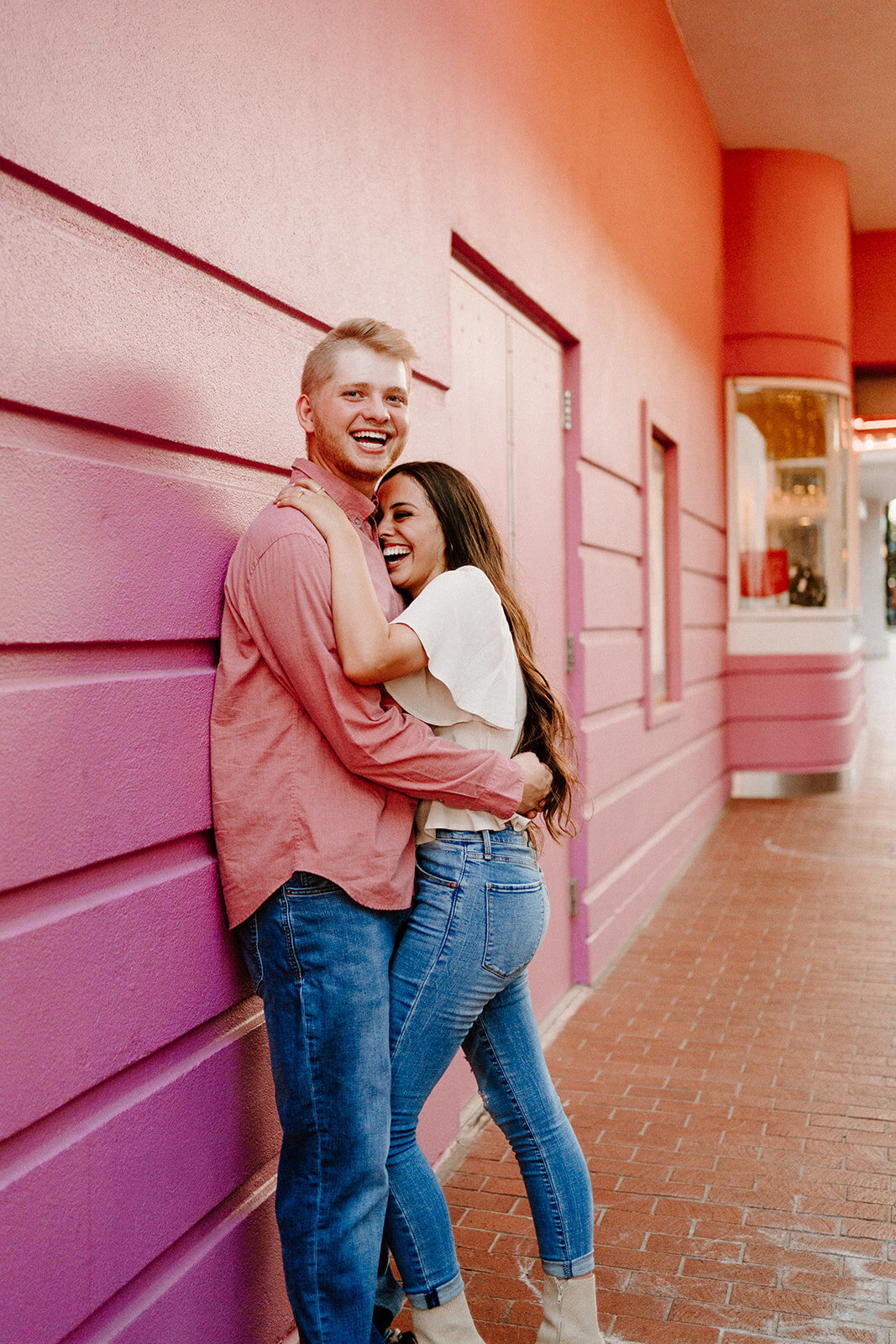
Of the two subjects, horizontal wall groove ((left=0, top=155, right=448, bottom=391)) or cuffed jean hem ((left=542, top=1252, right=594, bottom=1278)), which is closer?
horizontal wall groove ((left=0, top=155, right=448, bottom=391))

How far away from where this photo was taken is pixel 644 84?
21.6 feet

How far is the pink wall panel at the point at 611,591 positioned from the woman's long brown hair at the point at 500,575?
2910 millimetres

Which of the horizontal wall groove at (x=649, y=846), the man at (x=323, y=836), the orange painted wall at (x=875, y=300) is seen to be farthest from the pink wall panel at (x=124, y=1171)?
the orange painted wall at (x=875, y=300)

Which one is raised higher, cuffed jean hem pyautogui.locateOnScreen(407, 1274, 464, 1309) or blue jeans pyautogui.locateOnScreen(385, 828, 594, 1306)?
blue jeans pyautogui.locateOnScreen(385, 828, 594, 1306)

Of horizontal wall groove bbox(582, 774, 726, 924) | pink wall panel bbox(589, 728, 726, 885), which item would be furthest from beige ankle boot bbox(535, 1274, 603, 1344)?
pink wall panel bbox(589, 728, 726, 885)

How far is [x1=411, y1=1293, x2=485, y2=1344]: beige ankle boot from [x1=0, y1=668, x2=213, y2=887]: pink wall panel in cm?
97

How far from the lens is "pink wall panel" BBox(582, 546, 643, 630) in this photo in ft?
17.5

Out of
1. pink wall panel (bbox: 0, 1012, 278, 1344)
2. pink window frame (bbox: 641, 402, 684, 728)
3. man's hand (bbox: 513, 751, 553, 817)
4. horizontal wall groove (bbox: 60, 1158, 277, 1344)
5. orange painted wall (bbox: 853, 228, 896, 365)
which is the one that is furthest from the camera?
orange painted wall (bbox: 853, 228, 896, 365)

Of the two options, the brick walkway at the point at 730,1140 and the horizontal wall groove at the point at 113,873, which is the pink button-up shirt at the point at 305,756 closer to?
the horizontal wall groove at the point at 113,873

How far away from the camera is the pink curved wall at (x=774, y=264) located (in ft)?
32.9

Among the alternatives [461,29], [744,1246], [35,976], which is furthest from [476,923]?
[461,29]

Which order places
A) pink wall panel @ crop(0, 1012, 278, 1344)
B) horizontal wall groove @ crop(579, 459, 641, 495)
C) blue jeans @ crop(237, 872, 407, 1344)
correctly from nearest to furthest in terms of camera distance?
pink wall panel @ crop(0, 1012, 278, 1344), blue jeans @ crop(237, 872, 407, 1344), horizontal wall groove @ crop(579, 459, 641, 495)

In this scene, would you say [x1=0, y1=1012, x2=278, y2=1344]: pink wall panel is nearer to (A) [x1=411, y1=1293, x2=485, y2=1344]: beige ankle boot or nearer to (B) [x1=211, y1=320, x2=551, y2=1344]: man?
(B) [x1=211, y1=320, x2=551, y2=1344]: man

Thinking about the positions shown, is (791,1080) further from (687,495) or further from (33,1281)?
(687,495)
